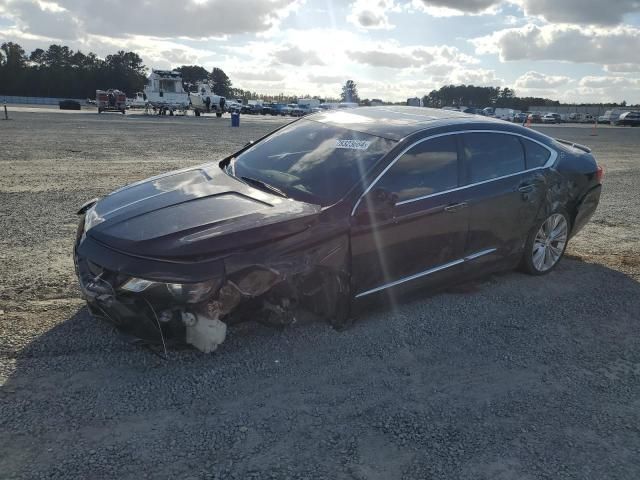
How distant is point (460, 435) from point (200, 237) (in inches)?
77.3

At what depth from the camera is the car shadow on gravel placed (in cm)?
263

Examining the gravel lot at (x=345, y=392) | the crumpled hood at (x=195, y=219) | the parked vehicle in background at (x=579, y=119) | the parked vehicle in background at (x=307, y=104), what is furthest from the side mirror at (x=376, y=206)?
the parked vehicle in background at (x=579, y=119)

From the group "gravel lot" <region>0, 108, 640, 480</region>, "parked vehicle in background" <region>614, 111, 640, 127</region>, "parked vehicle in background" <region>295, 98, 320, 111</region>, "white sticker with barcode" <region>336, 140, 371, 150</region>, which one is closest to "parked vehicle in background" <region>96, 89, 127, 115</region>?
"parked vehicle in background" <region>295, 98, 320, 111</region>

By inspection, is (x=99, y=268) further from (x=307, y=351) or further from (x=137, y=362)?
(x=307, y=351)

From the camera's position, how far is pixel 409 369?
3.55 meters

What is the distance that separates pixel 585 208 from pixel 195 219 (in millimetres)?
4340

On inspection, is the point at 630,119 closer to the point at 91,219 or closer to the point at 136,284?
the point at 91,219

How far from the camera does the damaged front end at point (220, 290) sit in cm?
318

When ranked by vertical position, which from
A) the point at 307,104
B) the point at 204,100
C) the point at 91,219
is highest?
the point at 307,104

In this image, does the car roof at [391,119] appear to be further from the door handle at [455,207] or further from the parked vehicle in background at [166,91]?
the parked vehicle in background at [166,91]

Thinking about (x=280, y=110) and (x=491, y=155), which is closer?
(x=491, y=155)

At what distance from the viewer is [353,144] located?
4375mm

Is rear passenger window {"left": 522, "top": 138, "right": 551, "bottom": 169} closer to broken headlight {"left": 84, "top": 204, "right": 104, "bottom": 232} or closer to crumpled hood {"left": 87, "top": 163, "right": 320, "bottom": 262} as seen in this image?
crumpled hood {"left": 87, "top": 163, "right": 320, "bottom": 262}

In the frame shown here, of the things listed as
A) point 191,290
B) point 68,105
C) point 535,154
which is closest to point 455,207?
point 535,154
